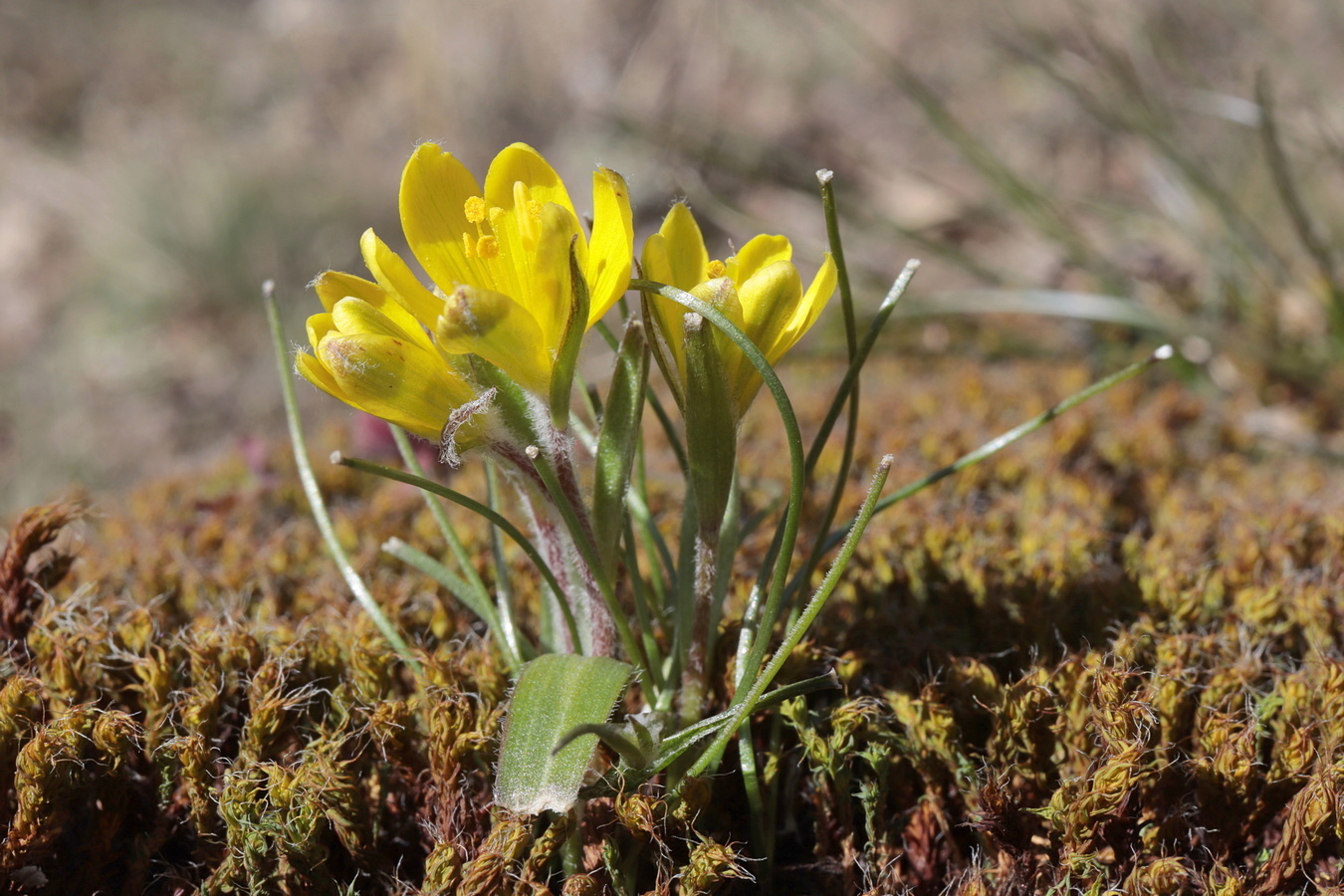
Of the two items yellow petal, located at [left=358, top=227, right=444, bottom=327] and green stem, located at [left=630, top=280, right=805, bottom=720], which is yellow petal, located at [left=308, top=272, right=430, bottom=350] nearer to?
yellow petal, located at [left=358, top=227, right=444, bottom=327]

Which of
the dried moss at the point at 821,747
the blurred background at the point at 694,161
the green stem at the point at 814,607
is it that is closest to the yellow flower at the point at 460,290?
the green stem at the point at 814,607

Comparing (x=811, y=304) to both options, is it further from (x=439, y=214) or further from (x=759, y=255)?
(x=439, y=214)

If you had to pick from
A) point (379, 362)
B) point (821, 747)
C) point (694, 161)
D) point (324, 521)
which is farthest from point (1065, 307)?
point (694, 161)

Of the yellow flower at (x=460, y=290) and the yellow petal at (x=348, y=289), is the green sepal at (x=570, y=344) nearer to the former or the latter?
the yellow flower at (x=460, y=290)

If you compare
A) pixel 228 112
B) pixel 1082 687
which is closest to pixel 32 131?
pixel 228 112

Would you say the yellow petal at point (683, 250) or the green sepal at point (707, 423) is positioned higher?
the yellow petal at point (683, 250)
